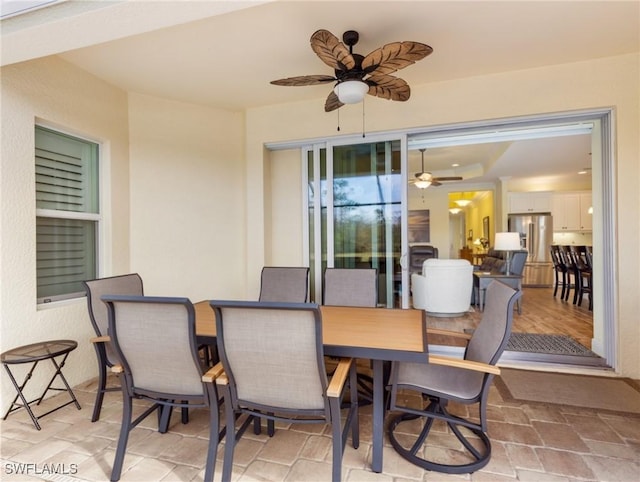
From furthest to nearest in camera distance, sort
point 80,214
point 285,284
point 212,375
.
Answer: point 285,284 → point 80,214 → point 212,375

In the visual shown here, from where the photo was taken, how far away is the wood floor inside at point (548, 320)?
409 centimetres

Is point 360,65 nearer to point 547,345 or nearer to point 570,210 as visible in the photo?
point 547,345

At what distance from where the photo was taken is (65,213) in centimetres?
285

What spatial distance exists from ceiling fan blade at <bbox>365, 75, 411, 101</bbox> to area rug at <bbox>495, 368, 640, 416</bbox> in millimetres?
2384

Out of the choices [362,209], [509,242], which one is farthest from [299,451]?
[509,242]

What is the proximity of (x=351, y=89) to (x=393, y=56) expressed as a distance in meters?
0.35

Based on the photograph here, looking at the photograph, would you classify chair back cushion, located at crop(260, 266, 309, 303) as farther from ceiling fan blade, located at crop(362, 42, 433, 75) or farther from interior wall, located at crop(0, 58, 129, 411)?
ceiling fan blade, located at crop(362, 42, 433, 75)

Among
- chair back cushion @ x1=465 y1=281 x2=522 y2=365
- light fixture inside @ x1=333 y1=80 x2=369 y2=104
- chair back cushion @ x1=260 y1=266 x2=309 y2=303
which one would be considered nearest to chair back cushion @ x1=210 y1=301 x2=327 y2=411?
chair back cushion @ x1=465 y1=281 x2=522 y2=365

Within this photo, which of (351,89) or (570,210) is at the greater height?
(351,89)

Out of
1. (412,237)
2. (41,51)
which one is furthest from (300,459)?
(412,237)

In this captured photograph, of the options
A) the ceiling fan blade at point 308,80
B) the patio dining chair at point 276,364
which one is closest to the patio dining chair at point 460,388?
the patio dining chair at point 276,364

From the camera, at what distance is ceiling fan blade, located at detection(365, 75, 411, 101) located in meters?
2.29

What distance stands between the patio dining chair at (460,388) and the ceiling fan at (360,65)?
56.7 inches

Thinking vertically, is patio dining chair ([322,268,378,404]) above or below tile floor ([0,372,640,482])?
above
